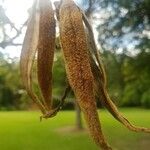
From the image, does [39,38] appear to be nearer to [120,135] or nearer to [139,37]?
[139,37]

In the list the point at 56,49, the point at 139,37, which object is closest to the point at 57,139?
the point at 139,37
